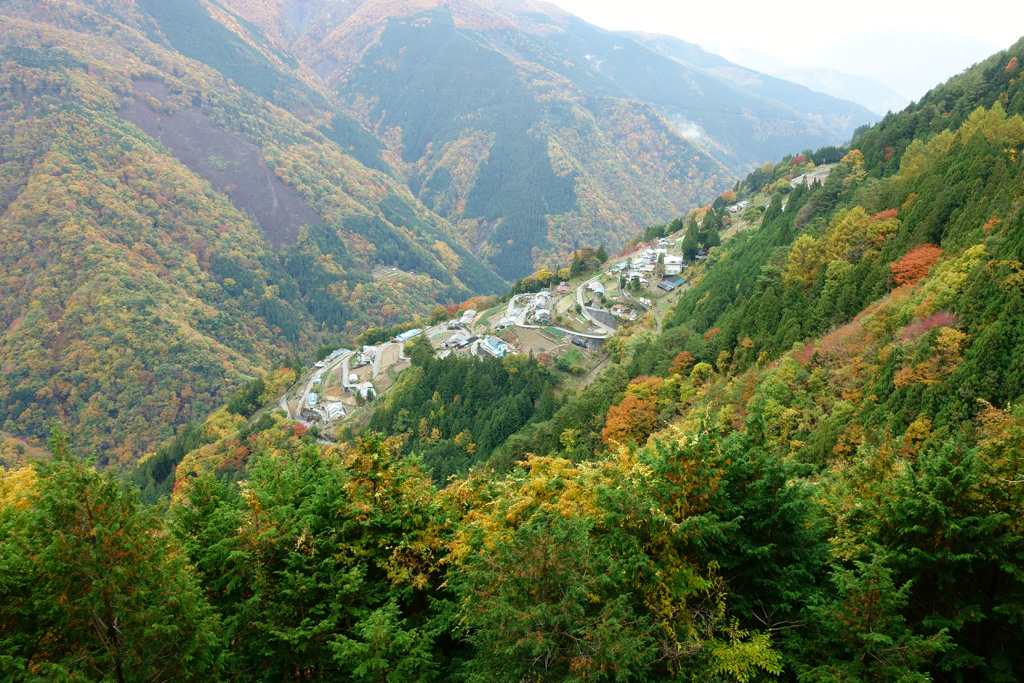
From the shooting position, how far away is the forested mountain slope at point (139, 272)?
110375mm

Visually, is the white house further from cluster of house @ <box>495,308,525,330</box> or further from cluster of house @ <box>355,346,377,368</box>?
cluster of house @ <box>355,346,377,368</box>

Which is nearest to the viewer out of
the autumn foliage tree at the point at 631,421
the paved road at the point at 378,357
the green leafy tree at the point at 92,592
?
the green leafy tree at the point at 92,592

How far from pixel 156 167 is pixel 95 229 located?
44.8 meters

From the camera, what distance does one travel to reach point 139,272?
135m

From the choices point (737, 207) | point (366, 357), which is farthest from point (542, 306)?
point (737, 207)

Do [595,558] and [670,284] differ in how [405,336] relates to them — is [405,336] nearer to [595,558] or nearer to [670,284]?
[670,284]

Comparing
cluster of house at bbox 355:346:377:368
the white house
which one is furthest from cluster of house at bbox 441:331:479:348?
the white house

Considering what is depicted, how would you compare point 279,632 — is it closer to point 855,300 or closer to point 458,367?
point 855,300

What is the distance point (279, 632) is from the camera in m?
12.3

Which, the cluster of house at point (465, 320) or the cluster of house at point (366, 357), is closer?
the cluster of house at point (366, 357)

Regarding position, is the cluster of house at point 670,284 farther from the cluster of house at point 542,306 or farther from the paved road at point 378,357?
the paved road at point 378,357

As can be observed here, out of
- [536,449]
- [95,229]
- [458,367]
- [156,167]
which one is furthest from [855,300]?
[156,167]

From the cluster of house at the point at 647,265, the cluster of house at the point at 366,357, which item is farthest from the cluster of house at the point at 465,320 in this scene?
the cluster of house at the point at 647,265

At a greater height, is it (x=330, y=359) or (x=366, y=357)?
(x=366, y=357)
